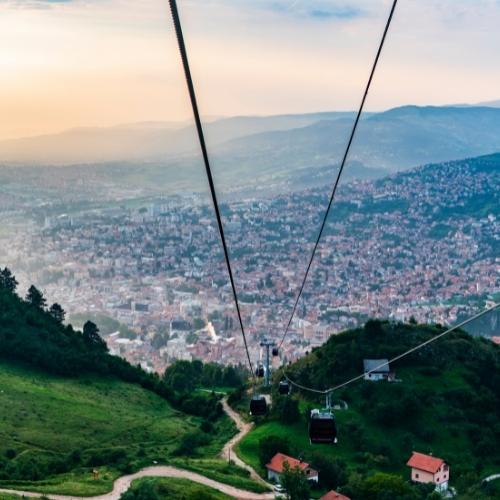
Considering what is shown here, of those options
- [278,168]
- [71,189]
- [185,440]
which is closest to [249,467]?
A: [185,440]

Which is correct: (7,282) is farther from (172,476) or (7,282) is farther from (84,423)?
(172,476)

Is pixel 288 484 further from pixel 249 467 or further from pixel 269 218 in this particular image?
pixel 269 218

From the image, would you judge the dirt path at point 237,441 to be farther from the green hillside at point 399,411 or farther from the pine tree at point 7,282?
the pine tree at point 7,282

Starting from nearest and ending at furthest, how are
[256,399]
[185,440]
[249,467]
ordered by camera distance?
[256,399]
[249,467]
[185,440]

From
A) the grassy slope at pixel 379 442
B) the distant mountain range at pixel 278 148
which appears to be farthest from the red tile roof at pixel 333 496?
the distant mountain range at pixel 278 148

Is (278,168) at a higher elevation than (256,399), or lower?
higher

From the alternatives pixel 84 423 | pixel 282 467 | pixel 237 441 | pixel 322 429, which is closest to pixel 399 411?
pixel 237 441

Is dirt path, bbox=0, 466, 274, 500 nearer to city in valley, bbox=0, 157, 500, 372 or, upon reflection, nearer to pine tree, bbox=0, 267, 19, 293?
pine tree, bbox=0, 267, 19, 293

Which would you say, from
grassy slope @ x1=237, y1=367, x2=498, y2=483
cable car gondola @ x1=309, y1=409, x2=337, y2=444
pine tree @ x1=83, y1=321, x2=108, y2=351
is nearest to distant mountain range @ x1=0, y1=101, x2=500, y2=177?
pine tree @ x1=83, y1=321, x2=108, y2=351
